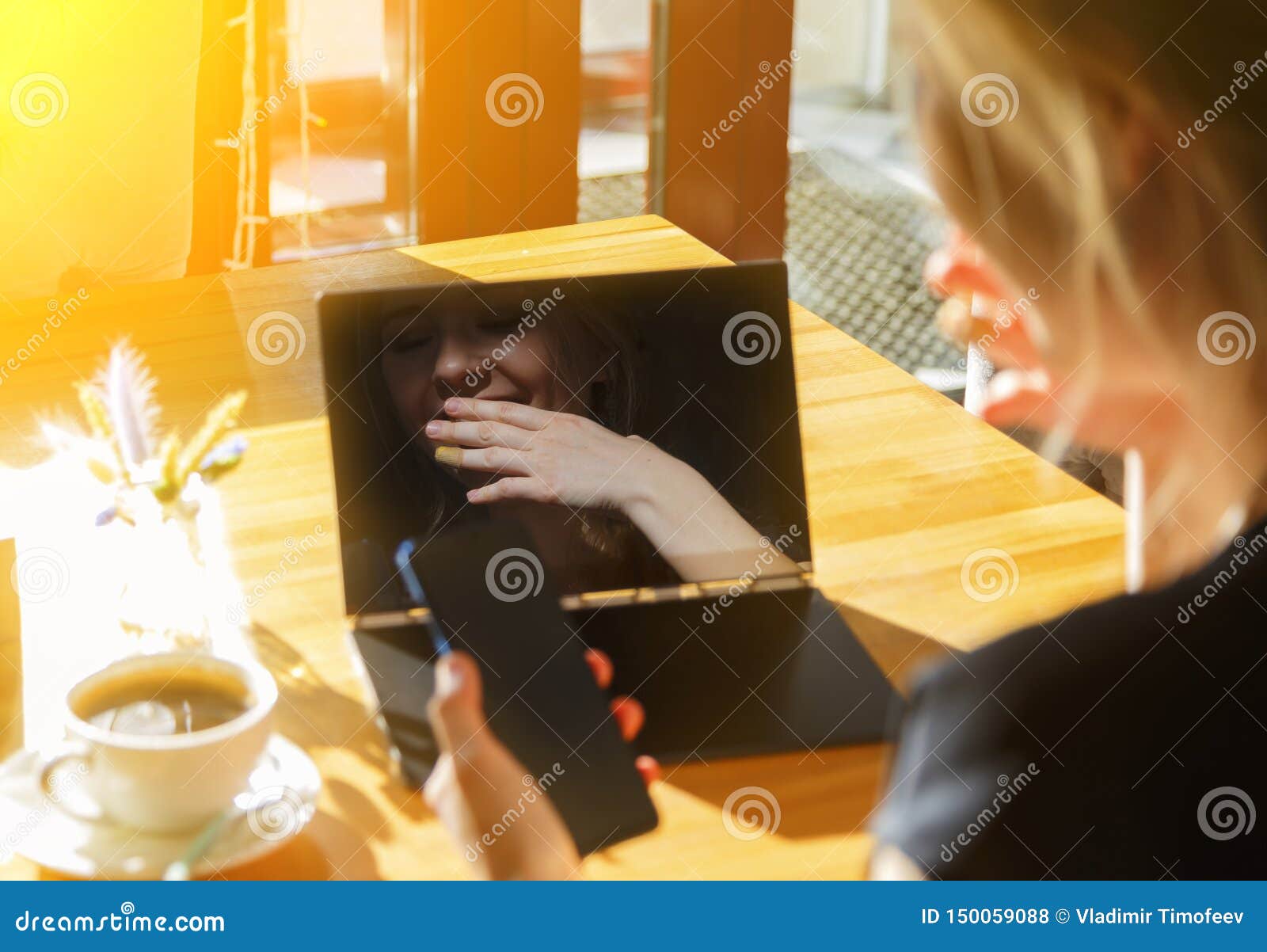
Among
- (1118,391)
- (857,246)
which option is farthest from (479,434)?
(857,246)

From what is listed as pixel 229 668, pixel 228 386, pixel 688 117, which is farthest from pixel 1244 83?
pixel 688 117

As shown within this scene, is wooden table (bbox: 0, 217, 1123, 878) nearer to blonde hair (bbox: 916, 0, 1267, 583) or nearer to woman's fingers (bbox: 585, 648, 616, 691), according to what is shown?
woman's fingers (bbox: 585, 648, 616, 691)

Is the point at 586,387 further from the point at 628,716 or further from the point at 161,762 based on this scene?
the point at 161,762

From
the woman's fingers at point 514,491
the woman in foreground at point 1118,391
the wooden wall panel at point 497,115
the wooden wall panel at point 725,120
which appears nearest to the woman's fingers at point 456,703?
the woman in foreground at point 1118,391

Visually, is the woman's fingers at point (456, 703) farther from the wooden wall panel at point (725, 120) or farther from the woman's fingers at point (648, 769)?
the wooden wall panel at point (725, 120)

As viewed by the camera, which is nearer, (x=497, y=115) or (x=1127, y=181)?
(x=1127, y=181)

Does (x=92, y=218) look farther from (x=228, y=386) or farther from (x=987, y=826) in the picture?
(x=987, y=826)

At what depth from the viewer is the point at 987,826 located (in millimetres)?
562

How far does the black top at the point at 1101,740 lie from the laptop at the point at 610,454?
11.5 inches

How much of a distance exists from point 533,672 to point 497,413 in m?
0.26

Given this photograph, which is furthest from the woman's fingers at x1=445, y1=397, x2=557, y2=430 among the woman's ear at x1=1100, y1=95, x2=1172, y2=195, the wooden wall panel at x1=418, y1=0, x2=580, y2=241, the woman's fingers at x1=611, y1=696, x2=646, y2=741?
the wooden wall panel at x1=418, y1=0, x2=580, y2=241

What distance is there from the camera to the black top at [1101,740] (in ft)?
1.80

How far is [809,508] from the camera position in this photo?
1086mm
